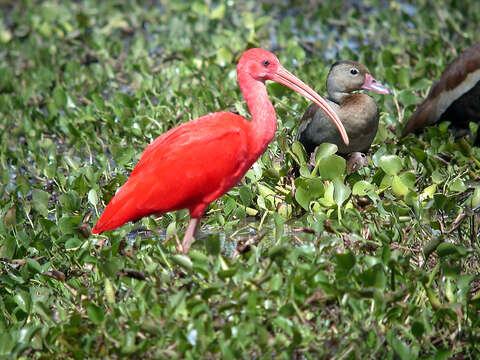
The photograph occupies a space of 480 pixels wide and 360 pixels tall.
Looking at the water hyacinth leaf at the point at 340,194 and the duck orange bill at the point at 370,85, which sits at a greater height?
the duck orange bill at the point at 370,85

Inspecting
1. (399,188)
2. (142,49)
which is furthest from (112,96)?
(399,188)

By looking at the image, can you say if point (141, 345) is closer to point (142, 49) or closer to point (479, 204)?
point (479, 204)

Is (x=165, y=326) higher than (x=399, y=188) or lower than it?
higher

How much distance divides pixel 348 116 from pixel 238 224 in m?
0.95

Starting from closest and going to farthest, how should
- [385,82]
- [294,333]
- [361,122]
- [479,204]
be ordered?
[294,333] < [479,204] < [361,122] < [385,82]

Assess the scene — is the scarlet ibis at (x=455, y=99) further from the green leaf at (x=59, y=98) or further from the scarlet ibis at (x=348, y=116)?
the green leaf at (x=59, y=98)

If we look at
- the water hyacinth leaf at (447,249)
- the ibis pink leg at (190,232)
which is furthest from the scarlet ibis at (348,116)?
the water hyacinth leaf at (447,249)

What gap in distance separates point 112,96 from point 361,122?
2795 mm

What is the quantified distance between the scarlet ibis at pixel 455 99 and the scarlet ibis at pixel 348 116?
0.49 meters

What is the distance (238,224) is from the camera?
14.9 feet

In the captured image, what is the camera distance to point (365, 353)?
3.08 m

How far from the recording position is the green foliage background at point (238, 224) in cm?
316

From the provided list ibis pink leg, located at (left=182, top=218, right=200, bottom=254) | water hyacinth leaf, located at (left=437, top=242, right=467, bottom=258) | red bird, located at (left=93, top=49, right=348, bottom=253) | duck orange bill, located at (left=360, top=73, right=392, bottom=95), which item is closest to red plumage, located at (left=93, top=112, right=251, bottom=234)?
red bird, located at (left=93, top=49, right=348, bottom=253)

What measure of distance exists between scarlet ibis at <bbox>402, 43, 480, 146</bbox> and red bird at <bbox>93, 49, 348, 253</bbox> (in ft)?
5.84
